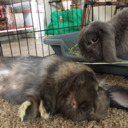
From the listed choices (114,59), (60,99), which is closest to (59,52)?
(114,59)

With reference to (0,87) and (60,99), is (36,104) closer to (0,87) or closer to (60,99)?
(60,99)

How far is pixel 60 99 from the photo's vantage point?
760 millimetres

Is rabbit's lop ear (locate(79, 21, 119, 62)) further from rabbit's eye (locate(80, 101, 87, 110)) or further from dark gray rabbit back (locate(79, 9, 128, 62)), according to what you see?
rabbit's eye (locate(80, 101, 87, 110))

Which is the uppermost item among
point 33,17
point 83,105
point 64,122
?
point 33,17

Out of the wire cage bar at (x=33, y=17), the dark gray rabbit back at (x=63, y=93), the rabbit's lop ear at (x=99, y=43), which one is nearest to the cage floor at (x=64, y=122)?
the dark gray rabbit back at (x=63, y=93)

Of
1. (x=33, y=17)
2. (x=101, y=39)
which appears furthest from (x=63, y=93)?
(x=33, y=17)

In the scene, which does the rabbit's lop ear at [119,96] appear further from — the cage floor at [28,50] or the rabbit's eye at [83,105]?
the cage floor at [28,50]

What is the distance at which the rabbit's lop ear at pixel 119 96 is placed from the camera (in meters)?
0.85

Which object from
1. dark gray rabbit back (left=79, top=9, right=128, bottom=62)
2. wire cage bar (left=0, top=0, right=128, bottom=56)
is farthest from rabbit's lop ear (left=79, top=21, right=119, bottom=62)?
wire cage bar (left=0, top=0, right=128, bottom=56)

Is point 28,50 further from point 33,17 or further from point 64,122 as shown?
point 33,17

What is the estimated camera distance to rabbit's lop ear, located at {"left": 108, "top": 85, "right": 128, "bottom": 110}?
85 centimetres

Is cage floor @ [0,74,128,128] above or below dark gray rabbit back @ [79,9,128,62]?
below

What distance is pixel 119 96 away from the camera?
0.86 m

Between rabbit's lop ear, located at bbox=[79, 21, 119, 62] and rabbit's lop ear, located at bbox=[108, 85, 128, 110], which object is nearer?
rabbit's lop ear, located at bbox=[108, 85, 128, 110]
